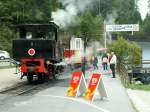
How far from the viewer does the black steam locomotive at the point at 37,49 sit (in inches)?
1068

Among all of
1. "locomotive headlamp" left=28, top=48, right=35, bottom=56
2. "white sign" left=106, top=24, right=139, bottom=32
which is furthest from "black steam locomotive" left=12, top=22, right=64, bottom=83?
"white sign" left=106, top=24, right=139, bottom=32

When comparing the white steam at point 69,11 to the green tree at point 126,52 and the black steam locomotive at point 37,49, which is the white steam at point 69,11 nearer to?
the black steam locomotive at point 37,49

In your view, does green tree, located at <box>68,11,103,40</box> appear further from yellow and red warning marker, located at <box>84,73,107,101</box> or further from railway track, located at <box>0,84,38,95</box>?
yellow and red warning marker, located at <box>84,73,107,101</box>

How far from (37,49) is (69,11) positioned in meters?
4.12

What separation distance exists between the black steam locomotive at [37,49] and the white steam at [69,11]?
2.29 m

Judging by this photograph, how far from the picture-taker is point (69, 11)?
30.4 m

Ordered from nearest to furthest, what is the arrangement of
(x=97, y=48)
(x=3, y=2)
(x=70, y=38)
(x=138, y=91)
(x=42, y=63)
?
(x=138, y=91), (x=42, y=63), (x=70, y=38), (x=97, y=48), (x=3, y=2)

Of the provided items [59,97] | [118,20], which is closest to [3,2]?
[118,20]

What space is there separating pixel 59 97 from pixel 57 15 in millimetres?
11749

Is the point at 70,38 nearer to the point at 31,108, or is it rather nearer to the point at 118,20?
the point at 31,108

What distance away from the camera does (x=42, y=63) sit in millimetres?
27031

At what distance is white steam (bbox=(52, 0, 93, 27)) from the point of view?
30.5m

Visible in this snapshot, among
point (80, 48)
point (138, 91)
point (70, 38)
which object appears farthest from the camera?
point (80, 48)

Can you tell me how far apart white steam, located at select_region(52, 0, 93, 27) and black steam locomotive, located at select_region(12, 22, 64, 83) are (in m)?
2.29
